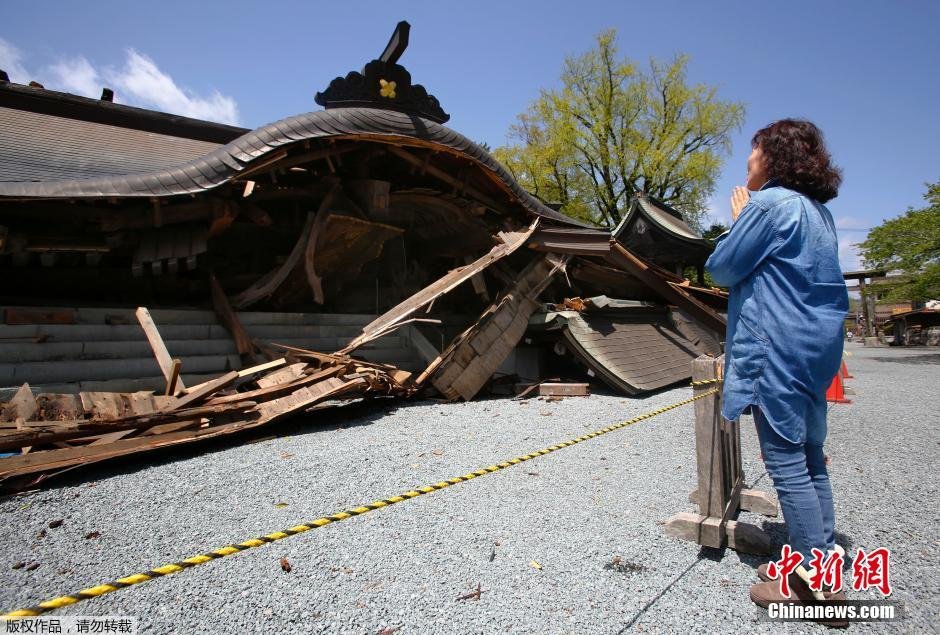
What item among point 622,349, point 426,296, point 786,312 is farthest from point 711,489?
point 622,349

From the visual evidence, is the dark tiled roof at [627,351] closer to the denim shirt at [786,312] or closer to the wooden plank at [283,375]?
the wooden plank at [283,375]

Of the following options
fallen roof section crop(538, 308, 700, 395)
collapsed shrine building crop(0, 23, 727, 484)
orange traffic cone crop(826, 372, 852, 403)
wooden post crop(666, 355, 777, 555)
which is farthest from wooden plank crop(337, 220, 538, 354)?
orange traffic cone crop(826, 372, 852, 403)

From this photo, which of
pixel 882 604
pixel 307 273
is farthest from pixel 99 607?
pixel 307 273

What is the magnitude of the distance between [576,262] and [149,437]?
7.18m

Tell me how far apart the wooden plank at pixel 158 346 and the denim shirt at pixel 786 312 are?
190 inches

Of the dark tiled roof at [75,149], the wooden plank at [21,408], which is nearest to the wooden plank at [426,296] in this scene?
the wooden plank at [21,408]

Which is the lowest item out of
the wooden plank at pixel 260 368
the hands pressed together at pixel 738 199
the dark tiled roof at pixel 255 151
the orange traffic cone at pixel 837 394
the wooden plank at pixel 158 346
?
the orange traffic cone at pixel 837 394

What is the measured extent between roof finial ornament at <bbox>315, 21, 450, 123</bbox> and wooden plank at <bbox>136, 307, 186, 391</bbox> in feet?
13.1

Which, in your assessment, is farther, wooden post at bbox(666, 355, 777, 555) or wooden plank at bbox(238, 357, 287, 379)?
wooden plank at bbox(238, 357, 287, 379)

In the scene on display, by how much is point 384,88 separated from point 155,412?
5.46 m

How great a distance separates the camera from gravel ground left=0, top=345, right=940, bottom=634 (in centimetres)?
200

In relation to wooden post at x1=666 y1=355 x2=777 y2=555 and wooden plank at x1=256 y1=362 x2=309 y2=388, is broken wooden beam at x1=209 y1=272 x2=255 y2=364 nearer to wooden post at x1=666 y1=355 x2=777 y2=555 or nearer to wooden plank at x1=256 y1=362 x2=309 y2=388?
wooden plank at x1=256 y1=362 x2=309 y2=388

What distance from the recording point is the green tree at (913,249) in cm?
1417

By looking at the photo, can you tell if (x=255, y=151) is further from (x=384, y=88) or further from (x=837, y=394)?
(x=837, y=394)
